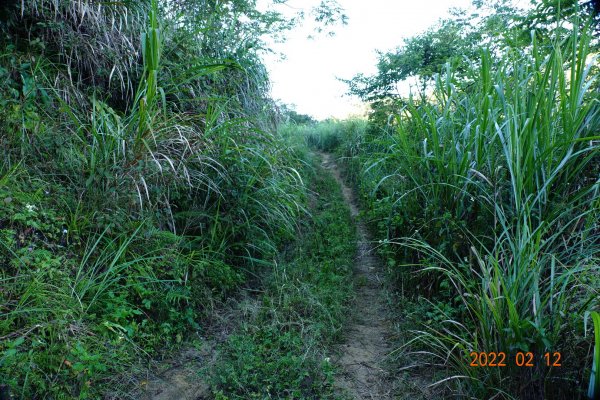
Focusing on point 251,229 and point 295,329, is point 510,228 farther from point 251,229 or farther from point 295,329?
point 251,229

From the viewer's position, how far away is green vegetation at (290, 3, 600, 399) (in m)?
1.97

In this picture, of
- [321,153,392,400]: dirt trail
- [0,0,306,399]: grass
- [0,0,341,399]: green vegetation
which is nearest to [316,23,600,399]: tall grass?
[321,153,392,400]: dirt trail

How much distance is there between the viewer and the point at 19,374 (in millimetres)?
1933

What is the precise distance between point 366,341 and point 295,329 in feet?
1.88

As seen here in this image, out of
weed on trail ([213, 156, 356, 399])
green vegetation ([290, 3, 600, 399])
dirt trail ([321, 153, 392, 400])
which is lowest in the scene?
dirt trail ([321, 153, 392, 400])

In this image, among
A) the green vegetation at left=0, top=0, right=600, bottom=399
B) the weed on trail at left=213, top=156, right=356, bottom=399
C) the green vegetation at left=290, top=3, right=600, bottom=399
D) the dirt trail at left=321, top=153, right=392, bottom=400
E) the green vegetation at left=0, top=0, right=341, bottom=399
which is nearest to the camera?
the green vegetation at left=290, top=3, right=600, bottom=399

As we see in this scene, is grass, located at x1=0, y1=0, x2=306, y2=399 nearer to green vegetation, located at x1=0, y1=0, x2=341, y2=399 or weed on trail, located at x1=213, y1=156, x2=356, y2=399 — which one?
green vegetation, located at x1=0, y1=0, x2=341, y2=399

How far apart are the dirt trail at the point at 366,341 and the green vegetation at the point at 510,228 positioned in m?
0.24

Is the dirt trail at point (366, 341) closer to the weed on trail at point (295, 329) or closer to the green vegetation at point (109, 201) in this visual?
the weed on trail at point (295, 329)

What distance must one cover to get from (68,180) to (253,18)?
5.70m

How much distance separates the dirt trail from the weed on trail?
12 centimetres

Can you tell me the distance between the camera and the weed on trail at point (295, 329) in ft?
8.21

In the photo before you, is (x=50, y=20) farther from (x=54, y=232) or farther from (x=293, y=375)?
(x=293, y=375)

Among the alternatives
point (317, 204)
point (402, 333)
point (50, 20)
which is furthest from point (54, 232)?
point (317, 204)
